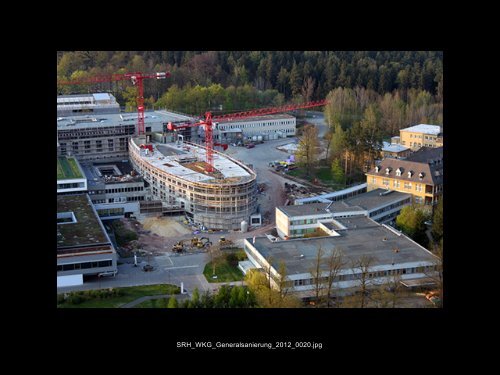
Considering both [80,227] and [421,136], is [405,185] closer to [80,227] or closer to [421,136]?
[421,136]

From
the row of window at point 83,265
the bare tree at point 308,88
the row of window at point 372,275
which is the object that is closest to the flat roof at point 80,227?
the row of window at point 83,265

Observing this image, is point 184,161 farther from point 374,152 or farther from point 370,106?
point 370,106

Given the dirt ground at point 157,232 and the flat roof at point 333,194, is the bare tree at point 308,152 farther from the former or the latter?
the dirt ground at point 157,232

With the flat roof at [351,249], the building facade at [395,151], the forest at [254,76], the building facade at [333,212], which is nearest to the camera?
the flat roof at [351,249]

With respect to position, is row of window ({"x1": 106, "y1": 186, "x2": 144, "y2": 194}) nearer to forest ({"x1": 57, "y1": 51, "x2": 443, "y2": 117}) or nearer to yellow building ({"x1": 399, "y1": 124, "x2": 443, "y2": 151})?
yellow building ({"x1": 399, "y1": 124, "x2": 443, "y2": 151})

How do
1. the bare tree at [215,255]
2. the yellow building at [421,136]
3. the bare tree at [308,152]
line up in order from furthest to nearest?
1. the yellow building at [421,136]
2. the bare tree at [308,152]
3. the bare tree at [215,255]

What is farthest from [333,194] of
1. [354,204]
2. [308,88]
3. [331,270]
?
[308,88]
